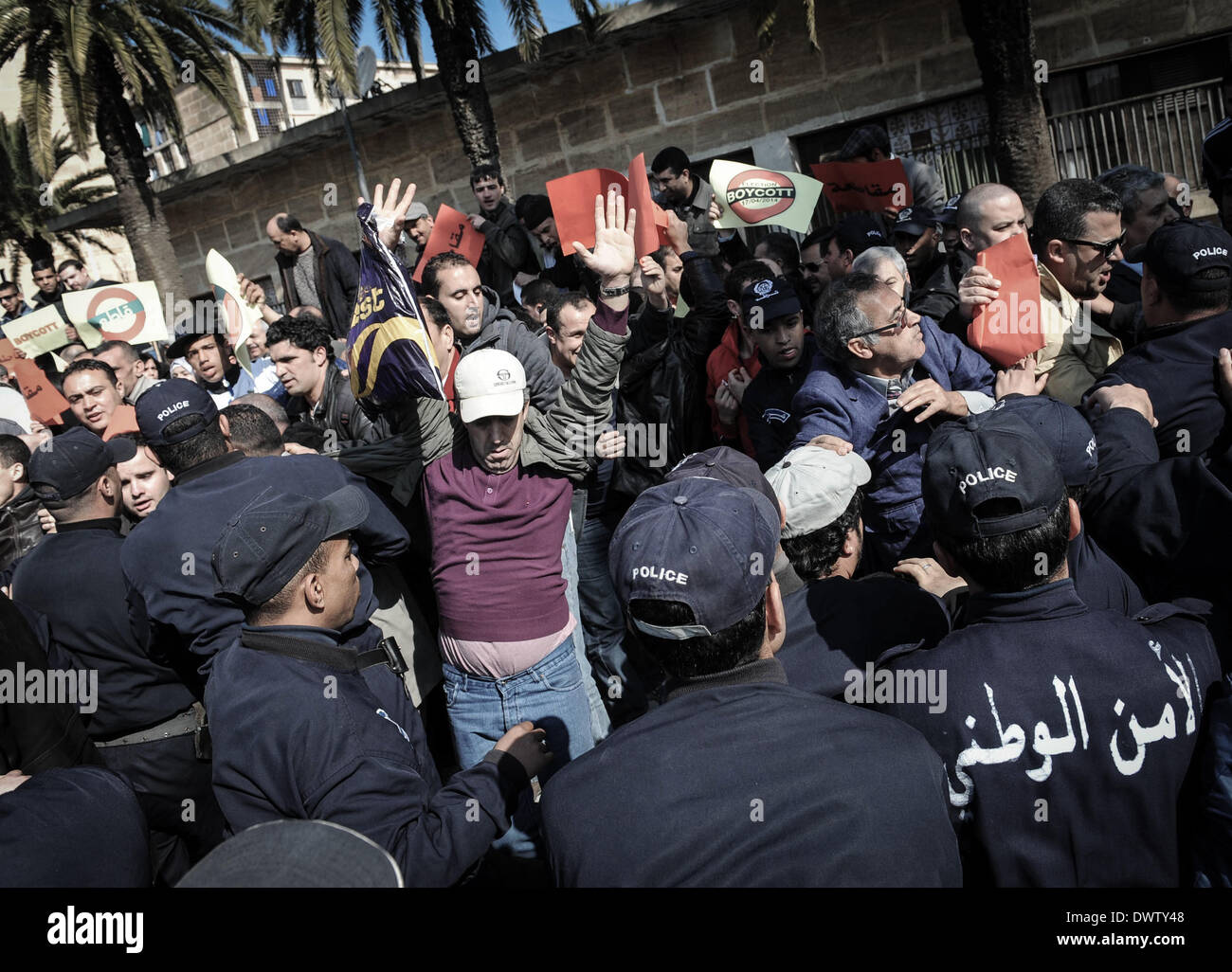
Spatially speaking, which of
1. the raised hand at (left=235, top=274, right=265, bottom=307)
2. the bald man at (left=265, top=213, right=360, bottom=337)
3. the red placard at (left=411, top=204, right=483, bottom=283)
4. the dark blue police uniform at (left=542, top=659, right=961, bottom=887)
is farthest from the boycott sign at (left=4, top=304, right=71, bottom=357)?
the dark blue police uniform at (left=542, top=659, right=961, bottom=887)

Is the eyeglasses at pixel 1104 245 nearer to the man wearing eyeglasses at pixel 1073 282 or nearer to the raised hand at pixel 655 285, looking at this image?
the man wearing eyeglasses at pixel 1073 282

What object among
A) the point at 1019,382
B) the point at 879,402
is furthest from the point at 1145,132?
the point at 879,402

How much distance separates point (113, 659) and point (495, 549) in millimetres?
1377

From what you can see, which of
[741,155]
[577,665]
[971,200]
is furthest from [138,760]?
[741,155]

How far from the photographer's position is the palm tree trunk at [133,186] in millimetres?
14891

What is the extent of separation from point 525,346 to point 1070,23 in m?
7.70

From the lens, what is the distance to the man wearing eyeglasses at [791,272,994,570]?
10.6 feet

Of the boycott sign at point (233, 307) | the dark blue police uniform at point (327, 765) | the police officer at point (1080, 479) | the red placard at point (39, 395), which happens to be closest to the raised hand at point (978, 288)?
the police officer at point (1080, 479)

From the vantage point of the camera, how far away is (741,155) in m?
11.2

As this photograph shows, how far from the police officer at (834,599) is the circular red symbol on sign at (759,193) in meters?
3.00

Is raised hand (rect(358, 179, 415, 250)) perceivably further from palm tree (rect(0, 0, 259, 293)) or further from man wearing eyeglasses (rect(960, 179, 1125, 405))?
palm tree (rect(0, 0, 259, 293))

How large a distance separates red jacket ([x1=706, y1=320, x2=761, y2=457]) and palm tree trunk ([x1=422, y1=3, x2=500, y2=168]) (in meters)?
7.42

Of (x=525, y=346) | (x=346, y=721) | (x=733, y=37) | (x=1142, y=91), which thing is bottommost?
(x=346, y=721)
